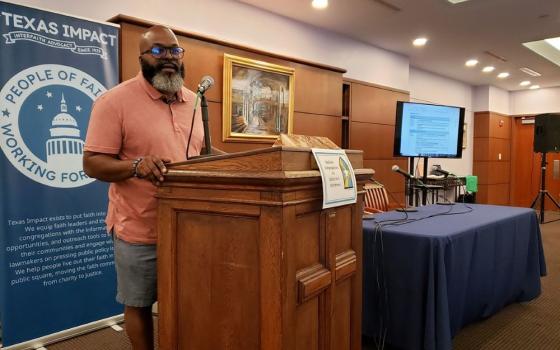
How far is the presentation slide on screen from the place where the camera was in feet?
13.5

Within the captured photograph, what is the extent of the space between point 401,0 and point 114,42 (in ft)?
8.97

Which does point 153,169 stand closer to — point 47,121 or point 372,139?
point 47,121

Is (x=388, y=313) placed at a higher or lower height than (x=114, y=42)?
lower

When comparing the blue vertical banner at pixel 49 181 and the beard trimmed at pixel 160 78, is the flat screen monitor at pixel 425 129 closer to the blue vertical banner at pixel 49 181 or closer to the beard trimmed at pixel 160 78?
the blue vertical banner at pixel 49 181

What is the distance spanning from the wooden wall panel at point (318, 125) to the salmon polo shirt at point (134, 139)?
312 centimetres

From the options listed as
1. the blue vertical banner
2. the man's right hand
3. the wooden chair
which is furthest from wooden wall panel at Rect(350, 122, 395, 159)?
the man's right hand

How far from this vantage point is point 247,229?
3.30 feet

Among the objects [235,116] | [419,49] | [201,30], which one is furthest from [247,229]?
[419,49]

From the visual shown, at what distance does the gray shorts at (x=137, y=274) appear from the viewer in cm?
133

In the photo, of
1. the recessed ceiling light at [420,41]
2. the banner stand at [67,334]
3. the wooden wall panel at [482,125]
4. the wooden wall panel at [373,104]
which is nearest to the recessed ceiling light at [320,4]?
the wooden wall panel at [373,104]

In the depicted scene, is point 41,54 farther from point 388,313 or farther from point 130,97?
point 388,313

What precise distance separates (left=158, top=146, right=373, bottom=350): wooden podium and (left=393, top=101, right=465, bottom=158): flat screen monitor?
3.11 m

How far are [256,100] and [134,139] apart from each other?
2753 millimetres

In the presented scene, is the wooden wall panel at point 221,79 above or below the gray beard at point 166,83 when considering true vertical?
above
